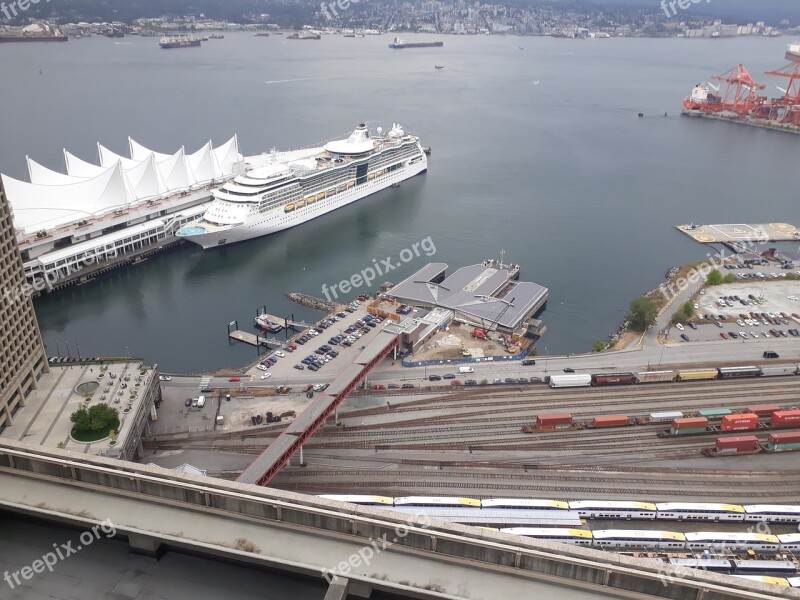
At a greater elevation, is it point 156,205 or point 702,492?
point 156,205

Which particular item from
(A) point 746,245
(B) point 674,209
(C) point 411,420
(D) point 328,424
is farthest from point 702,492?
(B) point 674,209

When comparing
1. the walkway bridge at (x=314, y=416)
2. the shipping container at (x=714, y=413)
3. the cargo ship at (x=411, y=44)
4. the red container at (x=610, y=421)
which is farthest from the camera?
the cargo ship at (x=411, y=44)

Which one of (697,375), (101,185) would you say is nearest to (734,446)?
(697,375)

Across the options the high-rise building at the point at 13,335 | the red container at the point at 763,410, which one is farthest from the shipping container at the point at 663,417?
the high-rise building at the point at 13,335

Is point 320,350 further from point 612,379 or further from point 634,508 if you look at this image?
point 634,508

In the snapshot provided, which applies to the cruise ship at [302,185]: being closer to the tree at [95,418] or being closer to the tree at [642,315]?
the tree at [95,418]

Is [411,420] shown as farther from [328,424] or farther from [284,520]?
[284,520]
